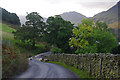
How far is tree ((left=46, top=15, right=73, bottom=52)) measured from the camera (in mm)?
49803

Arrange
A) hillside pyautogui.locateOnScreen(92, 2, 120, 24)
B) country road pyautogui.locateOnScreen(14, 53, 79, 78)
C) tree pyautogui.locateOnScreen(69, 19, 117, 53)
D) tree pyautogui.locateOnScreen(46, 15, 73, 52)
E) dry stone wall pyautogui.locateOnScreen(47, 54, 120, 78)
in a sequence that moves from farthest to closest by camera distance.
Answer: tree pyautogui.locateOnScreen(46, 15, 73, 52) → tree pyautogui.locateOnScreen(69, 19, 117, 53) → hillside pyautogui.locateOnScreen(92, 2, 120, 24) → country road pyautogui.locateOnScreen(14, 53, 79, 78) → dry stone wall pyautogui.locateOnScreen(47, 54, 120, 78)

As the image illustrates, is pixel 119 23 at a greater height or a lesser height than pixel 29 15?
lesser

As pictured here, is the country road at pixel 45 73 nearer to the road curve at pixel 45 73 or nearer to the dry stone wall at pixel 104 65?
the road curve at pixel 45 73

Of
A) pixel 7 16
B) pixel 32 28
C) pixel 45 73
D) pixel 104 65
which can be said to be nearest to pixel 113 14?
pixel 104 65

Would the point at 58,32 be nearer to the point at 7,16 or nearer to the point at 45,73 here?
the point at 45,73

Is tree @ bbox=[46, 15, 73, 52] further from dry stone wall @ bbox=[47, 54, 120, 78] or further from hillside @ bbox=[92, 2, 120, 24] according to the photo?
dry stone wall @ bbox=[47, 54, 120, 78]

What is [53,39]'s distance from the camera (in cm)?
5112

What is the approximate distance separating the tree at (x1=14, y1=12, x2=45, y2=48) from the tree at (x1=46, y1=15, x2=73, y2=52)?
18.4 feet

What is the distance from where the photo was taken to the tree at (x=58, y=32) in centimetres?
4980

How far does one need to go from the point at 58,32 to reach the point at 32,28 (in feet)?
45.1

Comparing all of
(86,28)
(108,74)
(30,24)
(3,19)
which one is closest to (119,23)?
(108,74)

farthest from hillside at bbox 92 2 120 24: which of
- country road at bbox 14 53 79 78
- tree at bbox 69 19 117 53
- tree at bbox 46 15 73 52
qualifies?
tree at bbox 46 15 73 52

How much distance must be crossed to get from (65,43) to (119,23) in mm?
35402

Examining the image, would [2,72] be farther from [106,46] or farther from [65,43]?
[65,43]
